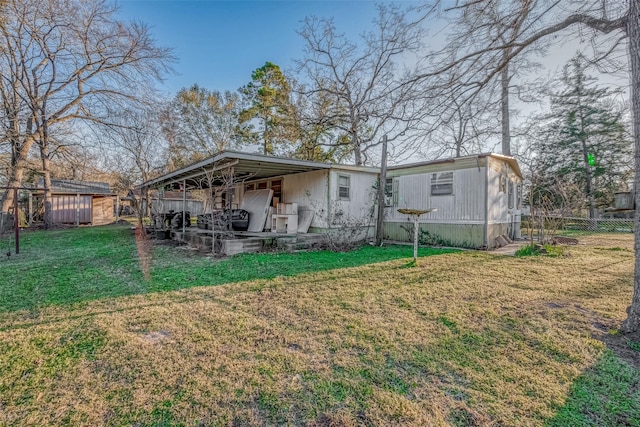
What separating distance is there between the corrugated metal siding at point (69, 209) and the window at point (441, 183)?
20.1 metres

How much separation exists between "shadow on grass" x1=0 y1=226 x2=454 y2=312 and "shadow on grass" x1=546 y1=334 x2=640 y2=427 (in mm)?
4102

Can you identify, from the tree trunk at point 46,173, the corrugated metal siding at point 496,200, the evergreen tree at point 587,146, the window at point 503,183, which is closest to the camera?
the corrugated metal siding at point 496,200

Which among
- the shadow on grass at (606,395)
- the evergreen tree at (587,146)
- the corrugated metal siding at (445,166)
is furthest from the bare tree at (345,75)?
the evergreen tree at (587,146)

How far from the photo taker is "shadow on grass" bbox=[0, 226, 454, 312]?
4195 millimetres

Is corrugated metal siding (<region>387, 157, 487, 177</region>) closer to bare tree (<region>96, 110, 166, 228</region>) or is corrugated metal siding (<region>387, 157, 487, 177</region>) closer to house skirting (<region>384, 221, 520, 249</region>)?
house skirting (<region>384, 221, 520, 249</region>)

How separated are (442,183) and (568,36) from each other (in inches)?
216

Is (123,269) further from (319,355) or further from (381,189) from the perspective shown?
(381,189)

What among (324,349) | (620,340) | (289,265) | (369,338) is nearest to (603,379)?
(620,340)

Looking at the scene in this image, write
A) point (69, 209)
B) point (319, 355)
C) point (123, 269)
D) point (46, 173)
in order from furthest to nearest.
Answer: point (69, 209)
point (46, 173)
point (123, 269)
point (319, 355)

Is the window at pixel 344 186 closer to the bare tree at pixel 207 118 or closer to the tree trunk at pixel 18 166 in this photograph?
the tree trunk at pixel 18 166

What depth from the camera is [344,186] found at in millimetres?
9508

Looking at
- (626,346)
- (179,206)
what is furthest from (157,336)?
(179,206)

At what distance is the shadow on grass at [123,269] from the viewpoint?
4.20 meters

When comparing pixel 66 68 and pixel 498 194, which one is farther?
pixel 66 68
